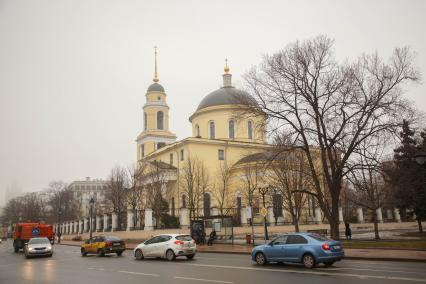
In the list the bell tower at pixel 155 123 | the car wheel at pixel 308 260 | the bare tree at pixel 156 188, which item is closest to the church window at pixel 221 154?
the bare tree at pixel 156 188

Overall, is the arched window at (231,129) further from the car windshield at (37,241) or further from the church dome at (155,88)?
the car windshield at (37,241)

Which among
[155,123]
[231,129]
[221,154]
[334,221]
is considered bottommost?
[334,221]

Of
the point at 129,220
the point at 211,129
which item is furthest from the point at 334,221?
the point at 211,129

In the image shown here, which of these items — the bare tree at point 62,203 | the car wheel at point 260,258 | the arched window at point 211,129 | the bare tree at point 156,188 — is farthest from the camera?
the bare tree at point 62,203

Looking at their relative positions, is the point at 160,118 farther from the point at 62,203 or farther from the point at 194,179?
the point at 62,203

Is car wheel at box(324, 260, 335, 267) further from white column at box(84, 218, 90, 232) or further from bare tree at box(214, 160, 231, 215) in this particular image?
white column at box(84, 218, 90, 232)

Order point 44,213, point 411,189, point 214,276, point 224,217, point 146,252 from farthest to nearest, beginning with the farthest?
point 44,213 → point 411,189 → point 224,217 → point 146,252 → point 214,276

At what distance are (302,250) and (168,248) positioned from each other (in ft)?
24.8

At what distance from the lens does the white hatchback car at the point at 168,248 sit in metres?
20.6

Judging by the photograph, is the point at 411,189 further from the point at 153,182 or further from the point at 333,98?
the point at 153,182

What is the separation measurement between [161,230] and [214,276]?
98.6 feet

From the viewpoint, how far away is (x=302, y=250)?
52.9 ft

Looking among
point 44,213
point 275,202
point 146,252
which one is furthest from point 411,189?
point 44,213

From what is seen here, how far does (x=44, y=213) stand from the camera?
3947 inches
